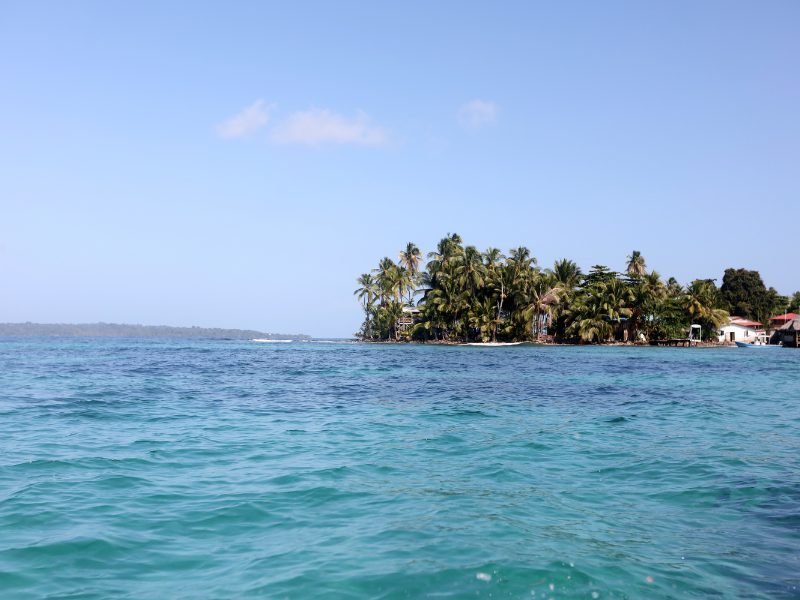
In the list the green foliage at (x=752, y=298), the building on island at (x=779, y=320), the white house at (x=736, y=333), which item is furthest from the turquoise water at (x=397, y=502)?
the green foliage at (x=752, y=298)

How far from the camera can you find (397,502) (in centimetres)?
781

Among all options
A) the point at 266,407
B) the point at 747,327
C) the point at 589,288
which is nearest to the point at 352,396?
the point at 266,407

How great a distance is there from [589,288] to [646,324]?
998 centimetres

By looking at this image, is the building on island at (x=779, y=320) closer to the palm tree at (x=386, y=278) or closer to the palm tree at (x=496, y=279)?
the palm tree at (x=496, y=279)

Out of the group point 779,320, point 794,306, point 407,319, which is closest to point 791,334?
point 779,320

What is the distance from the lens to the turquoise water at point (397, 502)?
17.9ft

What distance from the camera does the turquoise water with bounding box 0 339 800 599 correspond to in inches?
214

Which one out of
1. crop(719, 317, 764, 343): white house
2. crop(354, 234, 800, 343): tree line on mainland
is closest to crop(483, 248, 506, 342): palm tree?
crop(354, 234, 800, 343): tree line on mainland

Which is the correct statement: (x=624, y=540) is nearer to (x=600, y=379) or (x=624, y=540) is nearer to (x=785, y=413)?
(x=785, y=413)

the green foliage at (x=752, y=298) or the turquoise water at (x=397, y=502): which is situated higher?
the green foliage at (x=752, y=298)

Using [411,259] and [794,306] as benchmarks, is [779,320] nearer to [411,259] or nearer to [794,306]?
[794,306]

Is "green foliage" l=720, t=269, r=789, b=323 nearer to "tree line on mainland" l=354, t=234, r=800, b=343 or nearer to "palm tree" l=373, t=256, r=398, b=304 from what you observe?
"tree line on mainland" l=354, t=234, r=800, b=343

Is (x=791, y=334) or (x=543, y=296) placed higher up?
(x=543, y=296)

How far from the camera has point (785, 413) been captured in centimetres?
1684
